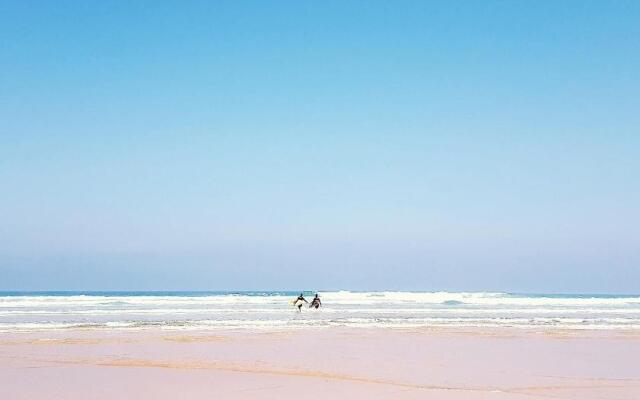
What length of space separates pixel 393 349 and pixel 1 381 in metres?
9.26

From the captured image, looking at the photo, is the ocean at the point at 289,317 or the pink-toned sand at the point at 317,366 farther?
the ocean at the point at 289,317

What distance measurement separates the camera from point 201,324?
2655 centimetres

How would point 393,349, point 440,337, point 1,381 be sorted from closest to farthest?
point 1,381, point 393,349, point 440,337

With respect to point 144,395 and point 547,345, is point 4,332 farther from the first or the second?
point 547,345

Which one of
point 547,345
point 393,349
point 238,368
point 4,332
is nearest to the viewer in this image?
point 238,368

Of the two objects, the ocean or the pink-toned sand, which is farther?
the ocean

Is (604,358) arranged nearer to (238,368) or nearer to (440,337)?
(440,337)

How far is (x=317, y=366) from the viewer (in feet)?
44.6

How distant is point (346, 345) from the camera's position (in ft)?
57.7

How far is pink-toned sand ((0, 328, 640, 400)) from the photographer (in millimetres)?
10609

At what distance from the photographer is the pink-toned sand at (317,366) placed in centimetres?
1061

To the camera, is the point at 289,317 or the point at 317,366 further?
the point at 289,317

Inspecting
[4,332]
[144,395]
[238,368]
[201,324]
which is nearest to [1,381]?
[144,395]

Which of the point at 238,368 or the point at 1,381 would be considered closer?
the point at 1,381
